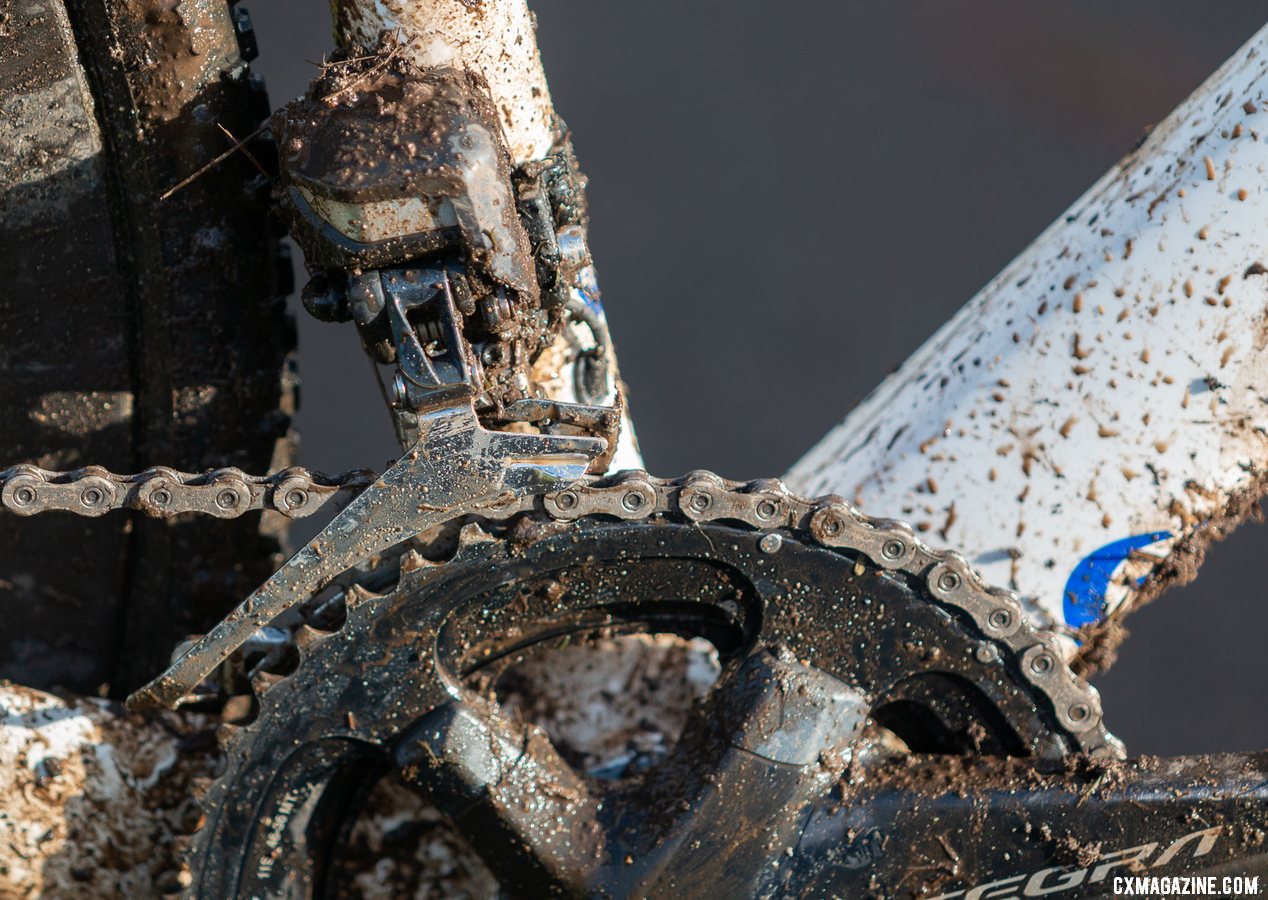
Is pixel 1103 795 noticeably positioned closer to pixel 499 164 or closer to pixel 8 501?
pixel 499 164

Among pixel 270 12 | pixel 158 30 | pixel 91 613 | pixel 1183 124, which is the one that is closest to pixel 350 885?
pixel 91 613

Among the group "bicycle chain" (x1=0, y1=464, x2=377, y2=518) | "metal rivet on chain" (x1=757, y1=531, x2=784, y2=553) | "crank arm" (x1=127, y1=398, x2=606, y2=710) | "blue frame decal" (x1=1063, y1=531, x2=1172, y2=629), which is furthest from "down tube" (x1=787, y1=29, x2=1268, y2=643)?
"bicycle chain" (x1=0, y1=464, x2=377, y2=518)

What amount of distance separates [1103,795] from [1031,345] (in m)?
0.49

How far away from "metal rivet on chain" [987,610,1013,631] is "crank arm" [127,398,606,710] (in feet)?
1.31

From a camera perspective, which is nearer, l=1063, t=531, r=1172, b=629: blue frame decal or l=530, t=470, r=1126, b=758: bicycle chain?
l=530, t=470, r=1126, b=758: bicycle chain

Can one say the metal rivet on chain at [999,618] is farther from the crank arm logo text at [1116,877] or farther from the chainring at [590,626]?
the crank arm logo text at [1116,877]

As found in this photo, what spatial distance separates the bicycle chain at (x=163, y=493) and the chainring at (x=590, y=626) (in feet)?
0.34

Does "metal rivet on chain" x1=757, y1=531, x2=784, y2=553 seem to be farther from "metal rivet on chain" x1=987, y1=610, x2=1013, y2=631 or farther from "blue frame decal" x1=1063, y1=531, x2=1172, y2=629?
"blue frame decal" x1=1063, y1=531, x2=1172, y2=629

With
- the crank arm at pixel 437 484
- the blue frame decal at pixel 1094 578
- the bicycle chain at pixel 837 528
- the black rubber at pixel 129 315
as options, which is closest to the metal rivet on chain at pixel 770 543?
the bicycle chain at pixel 837 528

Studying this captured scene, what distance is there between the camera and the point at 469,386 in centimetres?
113

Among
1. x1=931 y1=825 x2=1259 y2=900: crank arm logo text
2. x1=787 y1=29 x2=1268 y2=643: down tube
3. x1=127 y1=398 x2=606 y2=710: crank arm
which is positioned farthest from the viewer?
x1=787 y1=29 x2=1268 y2=643: down tube

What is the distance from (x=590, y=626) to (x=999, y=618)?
0.38 metres

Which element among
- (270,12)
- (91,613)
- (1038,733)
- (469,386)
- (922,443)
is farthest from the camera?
(270,12)

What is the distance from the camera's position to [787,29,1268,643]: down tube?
1372 mm
